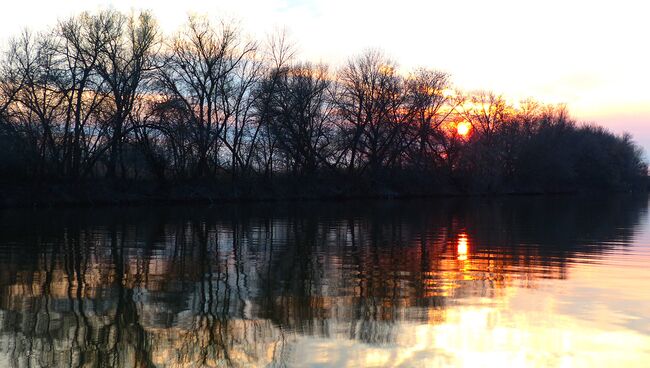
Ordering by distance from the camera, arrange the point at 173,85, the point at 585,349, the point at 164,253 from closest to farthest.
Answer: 1. the point at 585,349
2. the point at 164,253
3. the point at 173,85

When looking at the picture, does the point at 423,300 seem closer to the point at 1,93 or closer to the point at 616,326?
the point at 616,326

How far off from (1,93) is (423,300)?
4254cm

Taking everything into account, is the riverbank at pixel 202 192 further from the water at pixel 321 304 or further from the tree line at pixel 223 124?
the water at pixel 321 304

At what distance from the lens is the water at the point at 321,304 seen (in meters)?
7.27

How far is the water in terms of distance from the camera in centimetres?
727

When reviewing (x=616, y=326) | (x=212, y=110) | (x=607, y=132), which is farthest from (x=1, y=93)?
(x=607, y=132)

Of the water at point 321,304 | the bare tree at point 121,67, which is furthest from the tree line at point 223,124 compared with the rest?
the water at point 321,304

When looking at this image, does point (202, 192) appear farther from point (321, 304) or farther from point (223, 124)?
point (321, 304)

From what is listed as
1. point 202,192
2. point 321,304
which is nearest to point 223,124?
point 202,192

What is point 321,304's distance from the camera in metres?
10.0

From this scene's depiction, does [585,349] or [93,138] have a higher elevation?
[93,138]

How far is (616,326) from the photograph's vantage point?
343 inches

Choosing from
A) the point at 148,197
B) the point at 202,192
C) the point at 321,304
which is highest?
the point at 202,192

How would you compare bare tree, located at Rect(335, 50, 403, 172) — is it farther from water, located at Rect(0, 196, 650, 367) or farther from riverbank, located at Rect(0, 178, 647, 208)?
water, located at Rect(0, 196, 650, 367)
